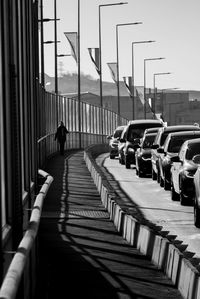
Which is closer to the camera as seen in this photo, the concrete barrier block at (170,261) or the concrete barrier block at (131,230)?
the concrete barrier block at (170,261)

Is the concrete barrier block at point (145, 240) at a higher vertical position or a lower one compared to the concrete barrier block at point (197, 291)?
lower

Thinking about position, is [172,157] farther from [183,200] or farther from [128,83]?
[128,83]

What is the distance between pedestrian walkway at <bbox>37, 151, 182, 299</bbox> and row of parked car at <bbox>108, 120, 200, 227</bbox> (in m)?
1.86

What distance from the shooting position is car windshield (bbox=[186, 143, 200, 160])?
2428 cm

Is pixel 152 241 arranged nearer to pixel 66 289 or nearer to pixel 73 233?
pixel 66 289

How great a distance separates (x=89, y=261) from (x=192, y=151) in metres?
10.9

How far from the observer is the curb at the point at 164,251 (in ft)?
33.7

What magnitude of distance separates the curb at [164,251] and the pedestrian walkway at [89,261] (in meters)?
0.10

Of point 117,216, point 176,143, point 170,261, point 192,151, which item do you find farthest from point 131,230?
point 176,143

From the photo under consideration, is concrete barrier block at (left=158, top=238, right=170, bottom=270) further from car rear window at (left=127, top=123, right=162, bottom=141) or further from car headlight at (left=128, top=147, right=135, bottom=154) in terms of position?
car headlight at (left=128, top=147, right=135, bottom=154)

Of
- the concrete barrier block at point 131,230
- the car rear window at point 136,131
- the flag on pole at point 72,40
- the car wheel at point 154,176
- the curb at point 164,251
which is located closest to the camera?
the curb at point 164,251

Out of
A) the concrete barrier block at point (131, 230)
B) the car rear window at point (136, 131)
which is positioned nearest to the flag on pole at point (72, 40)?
the car rear window at point (136, 131)

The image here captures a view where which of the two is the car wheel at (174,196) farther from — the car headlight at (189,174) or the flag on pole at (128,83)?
the flag on pole at (128,83)

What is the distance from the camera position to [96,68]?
225 ft
